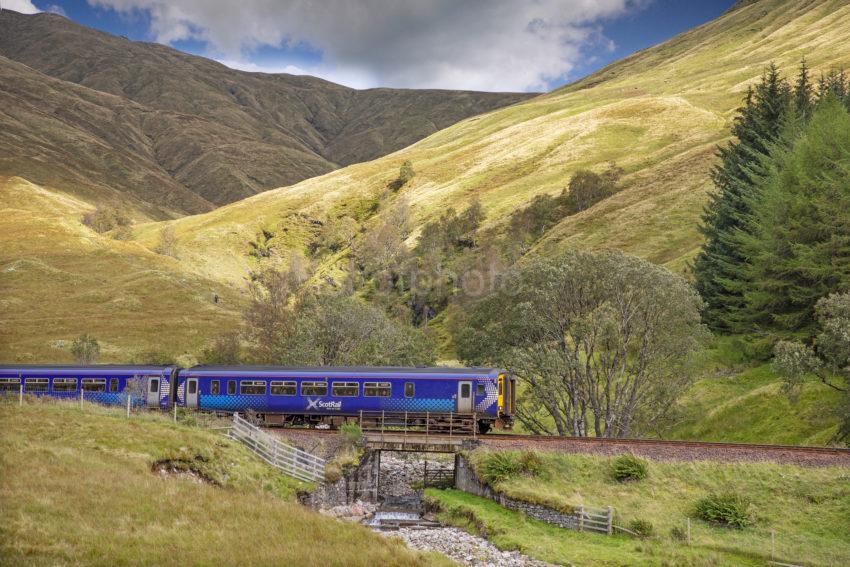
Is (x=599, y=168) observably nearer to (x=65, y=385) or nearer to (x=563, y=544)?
(x=65, y=385)

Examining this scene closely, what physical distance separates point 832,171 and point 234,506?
151ft

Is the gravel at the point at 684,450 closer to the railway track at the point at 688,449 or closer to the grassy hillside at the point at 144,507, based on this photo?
the railway track at the point at 688,449

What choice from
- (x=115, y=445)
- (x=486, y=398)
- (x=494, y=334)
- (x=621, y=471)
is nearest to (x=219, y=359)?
(x=494, y=334)

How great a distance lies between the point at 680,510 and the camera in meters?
27.8

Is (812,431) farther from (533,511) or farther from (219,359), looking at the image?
(219,359)

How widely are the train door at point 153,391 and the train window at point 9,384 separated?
8689 millimetres

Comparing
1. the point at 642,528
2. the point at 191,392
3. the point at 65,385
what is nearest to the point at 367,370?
the point at 191,392

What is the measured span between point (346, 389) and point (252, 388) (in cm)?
558

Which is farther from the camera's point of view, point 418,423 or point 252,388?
point 252,388

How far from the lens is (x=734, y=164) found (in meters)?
72.8

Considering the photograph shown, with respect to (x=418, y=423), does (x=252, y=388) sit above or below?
above

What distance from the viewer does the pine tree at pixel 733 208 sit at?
5912cm

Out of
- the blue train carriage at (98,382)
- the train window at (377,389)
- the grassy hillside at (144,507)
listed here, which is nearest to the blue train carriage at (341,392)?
the train window at (377,389)

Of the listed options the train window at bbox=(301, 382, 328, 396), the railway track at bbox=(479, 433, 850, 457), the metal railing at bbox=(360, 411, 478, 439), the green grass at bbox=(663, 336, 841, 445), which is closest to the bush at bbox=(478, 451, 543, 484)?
the railway track at bbox=(479, 433, 850, 457)
